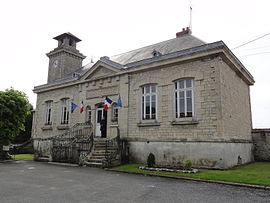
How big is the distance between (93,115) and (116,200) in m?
9.91

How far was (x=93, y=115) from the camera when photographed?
1468 cm

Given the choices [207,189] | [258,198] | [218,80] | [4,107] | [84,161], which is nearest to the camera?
[258,198]

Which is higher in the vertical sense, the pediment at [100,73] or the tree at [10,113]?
the pediment at [100,73]

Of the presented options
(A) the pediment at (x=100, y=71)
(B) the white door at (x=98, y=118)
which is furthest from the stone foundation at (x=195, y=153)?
(A) the pediment at (x=100, y=71)

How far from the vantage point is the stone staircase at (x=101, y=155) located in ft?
34.6

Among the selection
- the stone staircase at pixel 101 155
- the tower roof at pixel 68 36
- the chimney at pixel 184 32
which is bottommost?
the stone staircase at pixel 101 155

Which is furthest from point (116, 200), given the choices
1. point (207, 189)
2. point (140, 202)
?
point (207, 189)

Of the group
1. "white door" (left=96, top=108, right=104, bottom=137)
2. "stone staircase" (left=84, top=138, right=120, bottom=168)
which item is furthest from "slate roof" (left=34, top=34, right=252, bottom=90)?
"stone staircase" (left=84, top=138, right=120, bottom=168)

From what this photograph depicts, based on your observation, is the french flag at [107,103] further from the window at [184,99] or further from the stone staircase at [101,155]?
the window at [184,99]

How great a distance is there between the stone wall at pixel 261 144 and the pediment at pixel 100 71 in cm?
994

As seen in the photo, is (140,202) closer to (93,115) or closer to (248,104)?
(93,115)

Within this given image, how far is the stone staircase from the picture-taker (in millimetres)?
10551

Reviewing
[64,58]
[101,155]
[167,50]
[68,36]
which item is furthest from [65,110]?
[167,50]

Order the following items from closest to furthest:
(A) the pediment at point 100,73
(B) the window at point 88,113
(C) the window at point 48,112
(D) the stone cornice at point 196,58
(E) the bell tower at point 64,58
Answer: (D) the stone cornice at point 196,58
(A) the pediment at point 100,73
(B) the window at point 88,113
(C) the window at point 48,112
(E) the bell tower at point 64,58
